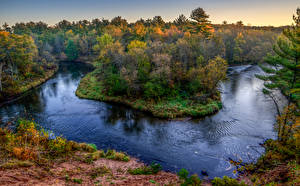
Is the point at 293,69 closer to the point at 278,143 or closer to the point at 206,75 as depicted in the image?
the point at 278,143

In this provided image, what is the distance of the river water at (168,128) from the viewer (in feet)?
64.6

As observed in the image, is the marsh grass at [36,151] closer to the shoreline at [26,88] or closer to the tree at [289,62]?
the tree at [289,62]

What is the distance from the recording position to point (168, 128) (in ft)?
85.8

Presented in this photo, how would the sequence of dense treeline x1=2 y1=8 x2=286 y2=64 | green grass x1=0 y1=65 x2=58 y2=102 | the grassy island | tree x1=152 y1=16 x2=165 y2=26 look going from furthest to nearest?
tree x1=152 y1=16 x2=165 y2=26, dense treeline x1=2 y1=8 x2=286 y2=64, green grass x1=0 y1=65 x2=58 y2=102, the grassy island

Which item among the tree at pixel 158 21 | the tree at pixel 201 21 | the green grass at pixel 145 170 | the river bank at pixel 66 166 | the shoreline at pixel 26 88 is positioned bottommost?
the green grass at pixel 145 170

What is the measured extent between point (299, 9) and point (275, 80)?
7415mm

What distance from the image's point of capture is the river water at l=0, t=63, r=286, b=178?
775 inches

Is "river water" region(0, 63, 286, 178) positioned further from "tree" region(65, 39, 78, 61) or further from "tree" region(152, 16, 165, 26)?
"tree" region(152, 16, 165, 26)

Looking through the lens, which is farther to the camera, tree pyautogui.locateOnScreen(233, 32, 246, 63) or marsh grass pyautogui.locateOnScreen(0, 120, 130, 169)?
tree pyautogui.locateOnScreen(233, 32, 246, 63)

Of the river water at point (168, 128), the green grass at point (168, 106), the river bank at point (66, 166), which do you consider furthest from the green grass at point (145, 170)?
the green grass at point (168, 106)

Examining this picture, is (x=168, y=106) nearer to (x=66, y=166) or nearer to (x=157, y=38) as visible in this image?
(x=66, y=166)

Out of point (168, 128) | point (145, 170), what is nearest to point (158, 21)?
point (168, 128)

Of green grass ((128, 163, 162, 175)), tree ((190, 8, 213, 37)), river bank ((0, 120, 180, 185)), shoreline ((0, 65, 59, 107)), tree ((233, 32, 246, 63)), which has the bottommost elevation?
green grass ((128, 163, 162, 175))

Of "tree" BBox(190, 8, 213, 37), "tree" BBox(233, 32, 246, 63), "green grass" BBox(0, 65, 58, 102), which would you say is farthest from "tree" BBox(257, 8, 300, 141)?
"tree" BBox(233, 32, 246, 63)
